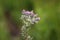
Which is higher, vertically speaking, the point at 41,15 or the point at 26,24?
the point at 41,15

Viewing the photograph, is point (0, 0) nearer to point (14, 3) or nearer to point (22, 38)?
point (14, 3)

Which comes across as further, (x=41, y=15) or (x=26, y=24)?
(x=41, y=15)

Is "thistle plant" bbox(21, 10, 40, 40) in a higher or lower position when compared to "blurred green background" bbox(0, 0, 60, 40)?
lower

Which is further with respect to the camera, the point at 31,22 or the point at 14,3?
the point at 14,3

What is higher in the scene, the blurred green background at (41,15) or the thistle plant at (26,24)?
the blurred green background at (41,15)

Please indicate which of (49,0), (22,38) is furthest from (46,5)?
(22,38)

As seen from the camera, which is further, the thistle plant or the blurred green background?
the blurred green background

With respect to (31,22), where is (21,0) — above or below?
above

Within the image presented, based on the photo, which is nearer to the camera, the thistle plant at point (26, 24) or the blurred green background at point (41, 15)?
the thistle plant at point (26, 24)
